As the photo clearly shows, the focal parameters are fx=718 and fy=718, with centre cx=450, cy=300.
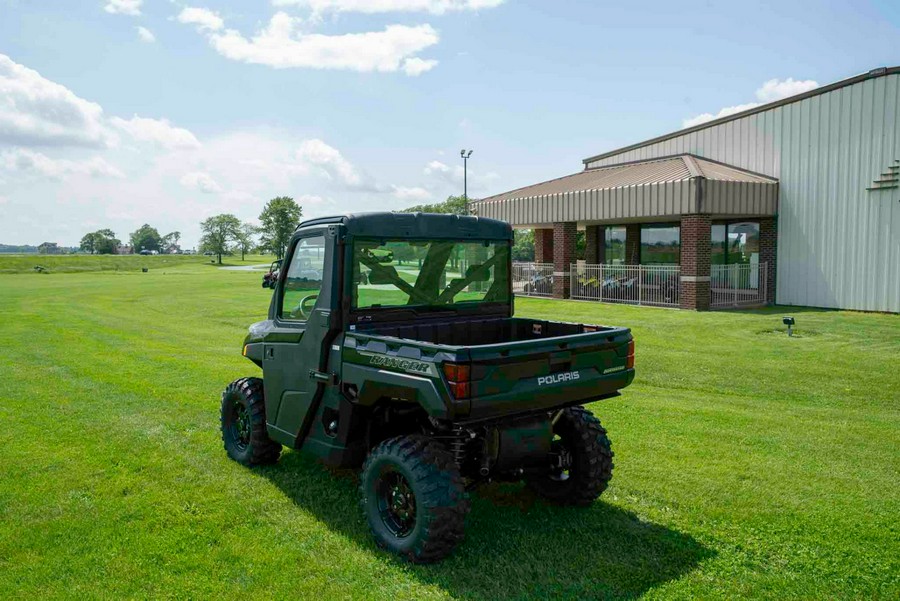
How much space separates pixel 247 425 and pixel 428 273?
2.38m

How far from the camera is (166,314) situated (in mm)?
24531

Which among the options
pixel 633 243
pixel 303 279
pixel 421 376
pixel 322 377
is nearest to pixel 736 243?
pixel 633 243

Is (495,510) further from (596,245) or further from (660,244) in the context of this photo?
(596,245)

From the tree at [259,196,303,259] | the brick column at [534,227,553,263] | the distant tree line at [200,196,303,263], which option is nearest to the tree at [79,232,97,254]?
the distant tree line at [200,196,303,263]

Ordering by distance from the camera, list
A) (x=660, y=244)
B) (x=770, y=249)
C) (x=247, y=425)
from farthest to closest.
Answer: (x=660, y=244) < (x=770, y=249) < (x=247, y=425)

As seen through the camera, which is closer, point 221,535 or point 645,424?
point 221,535

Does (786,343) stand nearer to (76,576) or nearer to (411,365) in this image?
(411,365)

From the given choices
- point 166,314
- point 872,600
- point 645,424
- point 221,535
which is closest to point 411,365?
point 221,535

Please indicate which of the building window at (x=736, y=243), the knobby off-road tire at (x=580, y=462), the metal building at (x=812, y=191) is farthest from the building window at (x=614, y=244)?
the knobby off-road tire at (x=580, y=462)

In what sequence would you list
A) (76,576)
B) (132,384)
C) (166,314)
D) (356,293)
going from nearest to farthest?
(76,576) < (356,293) < (132,384) < (166,314)

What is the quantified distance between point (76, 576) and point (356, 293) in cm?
265

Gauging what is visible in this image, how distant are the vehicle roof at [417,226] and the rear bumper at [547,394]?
5.55 ft

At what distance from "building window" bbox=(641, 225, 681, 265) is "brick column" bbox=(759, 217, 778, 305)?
12.0 feet

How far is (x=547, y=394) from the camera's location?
15.9 ft
